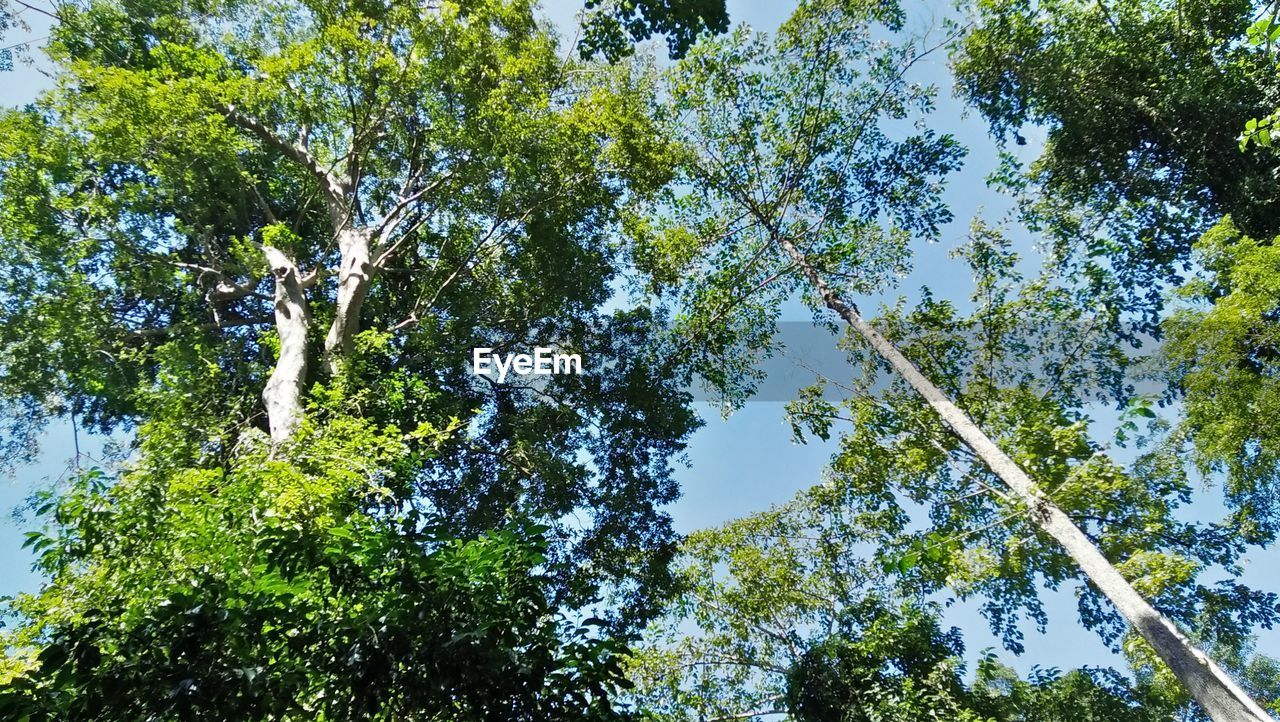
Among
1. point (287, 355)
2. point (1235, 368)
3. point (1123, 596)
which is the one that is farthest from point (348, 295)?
point (1235, 368)

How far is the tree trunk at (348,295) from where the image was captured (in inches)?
323

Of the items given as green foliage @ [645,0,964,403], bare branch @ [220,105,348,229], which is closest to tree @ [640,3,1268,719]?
green foliage @ [645,0,964,403]

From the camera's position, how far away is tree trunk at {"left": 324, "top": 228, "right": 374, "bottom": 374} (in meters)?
8.20

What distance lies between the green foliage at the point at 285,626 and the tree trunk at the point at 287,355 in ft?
6.79

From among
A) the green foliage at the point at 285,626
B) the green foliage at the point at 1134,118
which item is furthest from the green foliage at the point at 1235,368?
the green foliage at the point at 285,626

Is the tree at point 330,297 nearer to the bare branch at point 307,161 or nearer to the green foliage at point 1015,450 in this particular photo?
the bare branch at point 307,161

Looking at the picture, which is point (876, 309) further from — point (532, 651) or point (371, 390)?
point (532, 651)

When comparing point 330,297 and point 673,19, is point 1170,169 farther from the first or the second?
point 330,297

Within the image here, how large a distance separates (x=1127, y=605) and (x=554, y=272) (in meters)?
7.83

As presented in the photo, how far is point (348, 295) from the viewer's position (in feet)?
28.3

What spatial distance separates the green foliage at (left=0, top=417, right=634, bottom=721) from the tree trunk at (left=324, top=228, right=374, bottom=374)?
3967 millimetres

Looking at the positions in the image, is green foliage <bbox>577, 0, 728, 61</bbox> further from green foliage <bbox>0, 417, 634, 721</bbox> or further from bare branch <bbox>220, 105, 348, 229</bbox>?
bare branch <bbox>220, 105, 348, 229</bbox>

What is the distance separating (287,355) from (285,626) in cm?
581

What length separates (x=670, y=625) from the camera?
1193 centimetres
